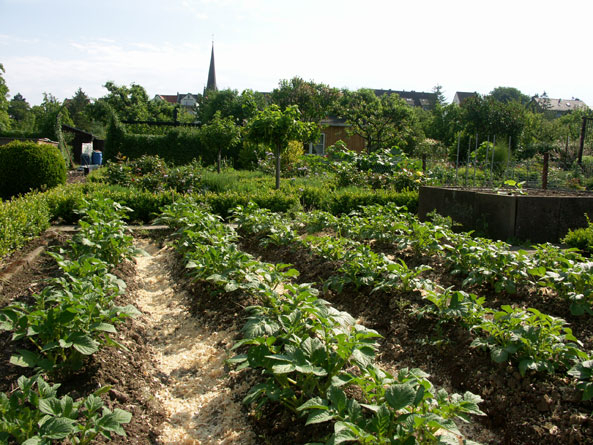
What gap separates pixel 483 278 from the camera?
409cm

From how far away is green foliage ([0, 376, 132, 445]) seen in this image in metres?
1.93

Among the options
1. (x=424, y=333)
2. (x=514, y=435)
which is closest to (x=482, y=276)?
(x=424, y=333)

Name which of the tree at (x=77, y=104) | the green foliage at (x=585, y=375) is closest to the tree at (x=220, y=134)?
the green foliage at (x=585, y=375)

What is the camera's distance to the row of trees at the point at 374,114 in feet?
77.5

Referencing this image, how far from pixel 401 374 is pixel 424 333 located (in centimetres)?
146

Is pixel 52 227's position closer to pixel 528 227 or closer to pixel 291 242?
pixel 291 242

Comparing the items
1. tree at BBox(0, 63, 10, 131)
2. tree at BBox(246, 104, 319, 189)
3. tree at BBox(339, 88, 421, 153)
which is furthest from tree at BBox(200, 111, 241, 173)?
tree at BBox(0, 63, 10, 131)

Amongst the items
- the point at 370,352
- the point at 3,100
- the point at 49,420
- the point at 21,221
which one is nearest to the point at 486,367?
the point at 370,352

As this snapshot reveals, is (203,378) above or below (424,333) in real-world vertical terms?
below

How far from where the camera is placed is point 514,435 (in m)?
2.47

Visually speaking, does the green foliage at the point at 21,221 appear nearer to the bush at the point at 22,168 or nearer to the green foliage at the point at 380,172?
the bush at the point at 22,168

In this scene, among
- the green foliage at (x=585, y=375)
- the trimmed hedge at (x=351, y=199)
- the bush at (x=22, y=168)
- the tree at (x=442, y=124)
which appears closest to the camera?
the green foliage at (x=585, y=375)

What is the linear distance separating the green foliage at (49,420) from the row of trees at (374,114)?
14371mm

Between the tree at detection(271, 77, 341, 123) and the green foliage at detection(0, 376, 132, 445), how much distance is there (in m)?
27.1
